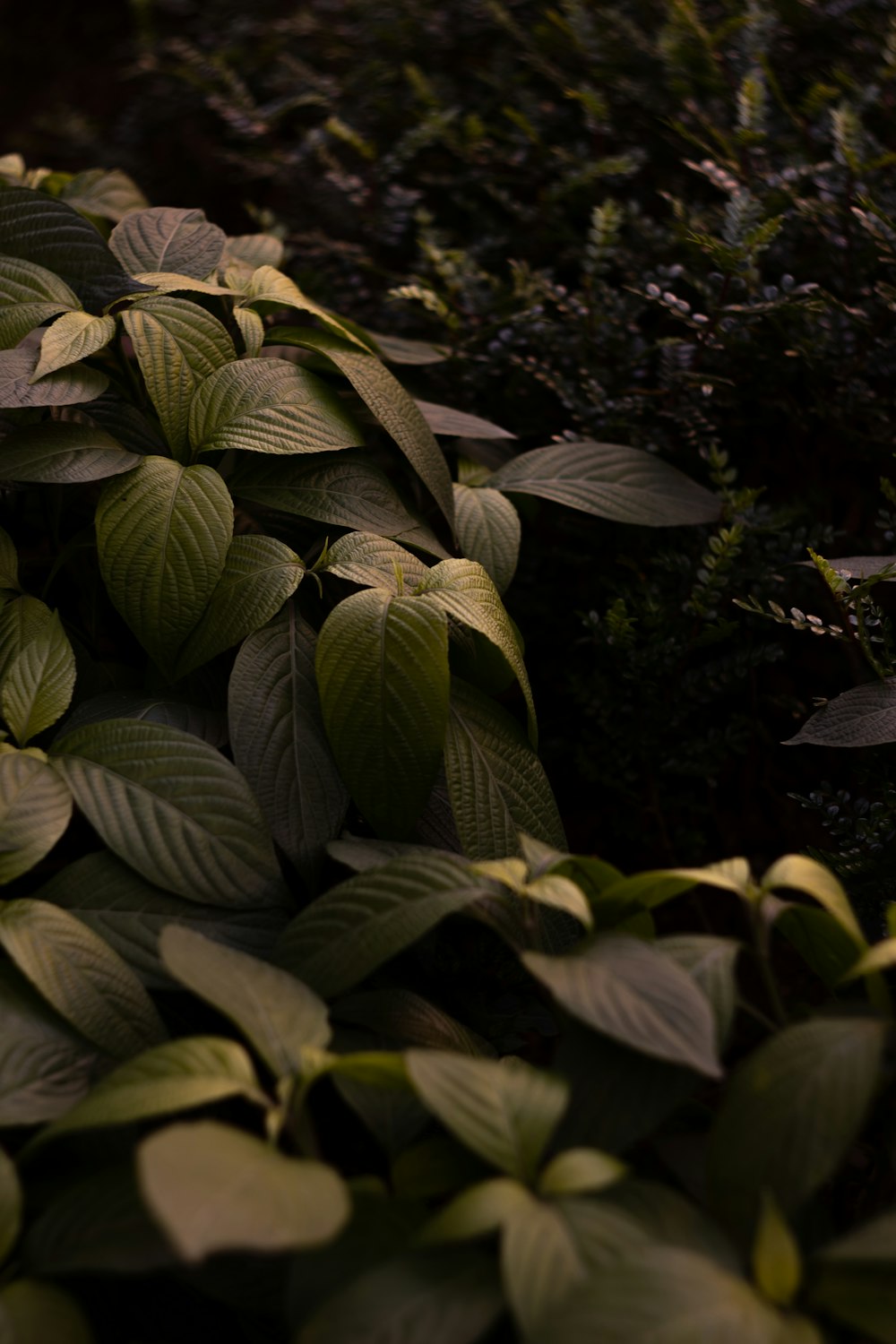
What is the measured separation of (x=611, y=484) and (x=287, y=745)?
0.48 metres

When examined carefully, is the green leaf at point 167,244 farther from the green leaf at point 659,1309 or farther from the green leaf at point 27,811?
the green leaf at point 659,1309

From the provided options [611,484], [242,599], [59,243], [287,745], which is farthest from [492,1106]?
[59,243]

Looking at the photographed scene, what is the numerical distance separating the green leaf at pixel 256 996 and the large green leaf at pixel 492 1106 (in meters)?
0.08

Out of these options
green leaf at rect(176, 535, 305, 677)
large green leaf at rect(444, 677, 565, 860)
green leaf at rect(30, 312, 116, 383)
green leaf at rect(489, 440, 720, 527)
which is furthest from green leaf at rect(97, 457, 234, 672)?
green leaf at rect(489, 440, 720, 527)

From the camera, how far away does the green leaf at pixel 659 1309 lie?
1.65 ft

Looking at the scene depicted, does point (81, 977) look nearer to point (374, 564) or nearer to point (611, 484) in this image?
point (374, 564)

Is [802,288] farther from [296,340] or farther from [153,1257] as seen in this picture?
[153,1257]

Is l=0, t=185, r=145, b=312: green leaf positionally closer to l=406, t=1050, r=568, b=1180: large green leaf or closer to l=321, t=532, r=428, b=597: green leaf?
l=321, t=532, r=428, b=597: green leaf

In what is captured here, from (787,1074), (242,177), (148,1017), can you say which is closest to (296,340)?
(148,1017)

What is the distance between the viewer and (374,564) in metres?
0.95

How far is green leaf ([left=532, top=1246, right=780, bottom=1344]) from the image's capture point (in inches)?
19.8

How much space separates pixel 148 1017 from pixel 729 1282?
42cm

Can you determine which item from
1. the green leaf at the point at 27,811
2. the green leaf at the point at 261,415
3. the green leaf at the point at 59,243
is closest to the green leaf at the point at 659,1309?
the green leaf at the point at 27,811

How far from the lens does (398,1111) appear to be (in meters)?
0.70
